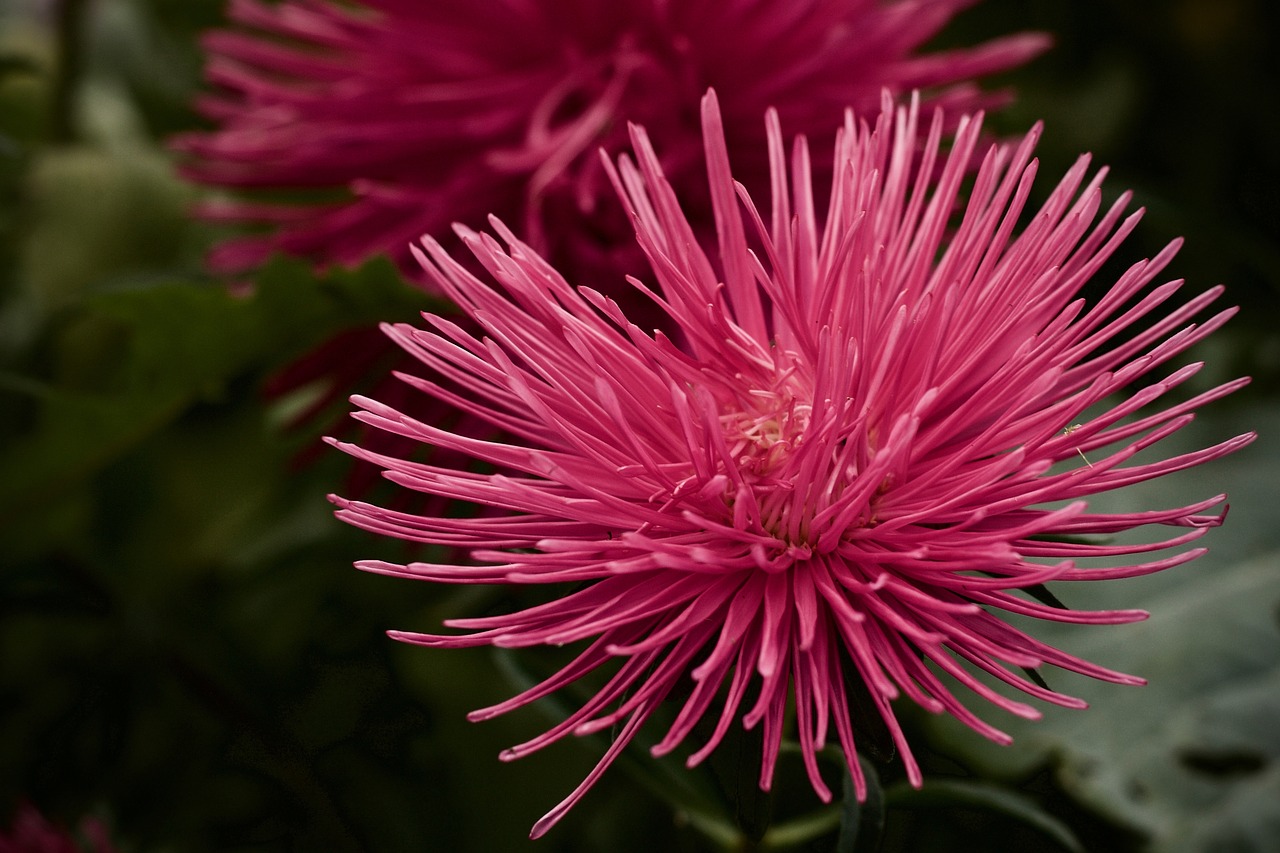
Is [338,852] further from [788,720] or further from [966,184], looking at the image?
[966,184]

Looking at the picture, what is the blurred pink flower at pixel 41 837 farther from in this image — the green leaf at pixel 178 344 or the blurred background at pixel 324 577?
the green leaf at pixel 178 344


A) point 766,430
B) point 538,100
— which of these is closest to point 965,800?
point 766,430

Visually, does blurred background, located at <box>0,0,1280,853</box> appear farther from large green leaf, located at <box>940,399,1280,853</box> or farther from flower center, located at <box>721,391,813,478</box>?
flower center, located at <box>721,391,813,478</box>

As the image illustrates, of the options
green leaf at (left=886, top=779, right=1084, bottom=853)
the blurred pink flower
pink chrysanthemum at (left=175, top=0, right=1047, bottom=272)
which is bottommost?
the blurred pink flower

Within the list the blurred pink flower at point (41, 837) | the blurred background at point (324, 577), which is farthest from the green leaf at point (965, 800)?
the blurred pink flower at point (41, 837)

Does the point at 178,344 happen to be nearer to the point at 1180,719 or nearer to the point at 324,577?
the point at 324,577

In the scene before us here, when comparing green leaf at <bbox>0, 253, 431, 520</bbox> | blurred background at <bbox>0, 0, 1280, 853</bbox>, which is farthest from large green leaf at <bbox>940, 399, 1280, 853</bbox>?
green leaf at <bbox>0, 253, 431, 520</bbox>

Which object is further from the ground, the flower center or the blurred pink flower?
the flower center
